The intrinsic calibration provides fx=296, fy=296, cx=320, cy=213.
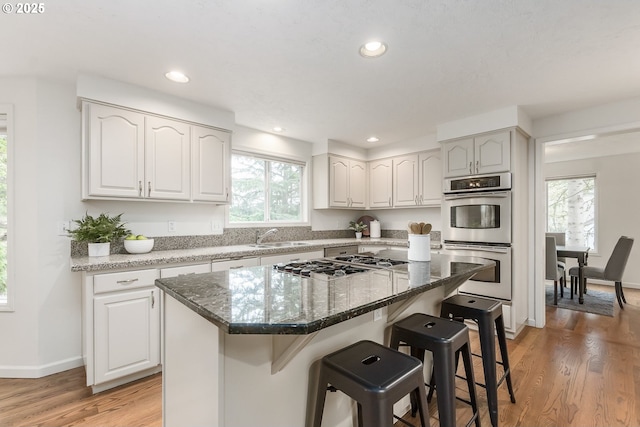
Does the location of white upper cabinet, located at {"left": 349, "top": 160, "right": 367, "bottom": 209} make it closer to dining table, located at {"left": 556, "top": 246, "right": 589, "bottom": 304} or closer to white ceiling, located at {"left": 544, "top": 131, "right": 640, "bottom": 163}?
white ceiling, located at {"left": 544, "top": 131, "right": 640, "bottom": 163}

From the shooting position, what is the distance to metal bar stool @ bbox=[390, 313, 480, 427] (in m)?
1.37

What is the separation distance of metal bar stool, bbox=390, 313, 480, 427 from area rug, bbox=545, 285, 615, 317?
141 inches

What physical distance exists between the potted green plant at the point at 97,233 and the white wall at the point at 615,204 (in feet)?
23.5

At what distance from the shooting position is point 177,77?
2.36 m

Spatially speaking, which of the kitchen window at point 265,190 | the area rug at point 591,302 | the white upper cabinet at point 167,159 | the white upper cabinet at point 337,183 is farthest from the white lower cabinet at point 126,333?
the area rug at point 591,302

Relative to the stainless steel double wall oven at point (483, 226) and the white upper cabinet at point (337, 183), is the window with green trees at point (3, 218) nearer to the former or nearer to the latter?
the white upper cabinet at point (337, 183)

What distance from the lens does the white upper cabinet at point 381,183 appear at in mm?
4445

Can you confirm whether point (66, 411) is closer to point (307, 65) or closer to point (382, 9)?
point (307, 65)

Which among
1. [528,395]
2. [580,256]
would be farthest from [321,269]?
[580,256]

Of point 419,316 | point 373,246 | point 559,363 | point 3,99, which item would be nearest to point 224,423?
point 419,316

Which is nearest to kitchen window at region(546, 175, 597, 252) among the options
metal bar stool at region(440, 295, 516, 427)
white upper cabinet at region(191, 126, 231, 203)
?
metal bar stool at region(440, 295, 516, 427)

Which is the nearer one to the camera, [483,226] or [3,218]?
[3,218]

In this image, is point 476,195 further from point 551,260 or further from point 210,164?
point 210,164

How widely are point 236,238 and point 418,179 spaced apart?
2550mm
